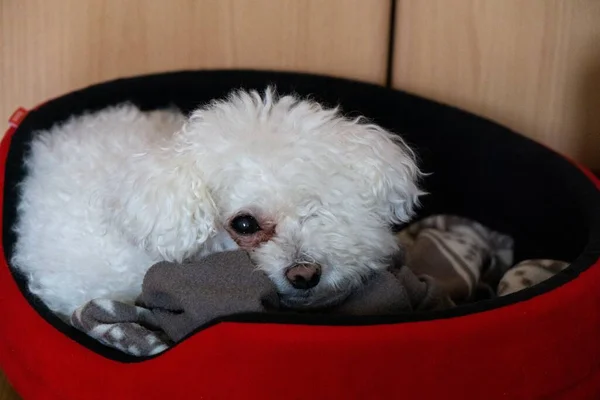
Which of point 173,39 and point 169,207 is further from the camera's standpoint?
point 173,39

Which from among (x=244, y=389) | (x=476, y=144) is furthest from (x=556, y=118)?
(x=244, y=389)

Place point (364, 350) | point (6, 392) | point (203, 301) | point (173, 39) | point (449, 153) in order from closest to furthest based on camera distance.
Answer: point (364, 350) → point (203, 301) → point (6, 392) → point (449, 153) → point (173, 39)

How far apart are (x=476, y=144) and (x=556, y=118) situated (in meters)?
0.25

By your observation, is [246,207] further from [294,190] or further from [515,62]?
[515,62]

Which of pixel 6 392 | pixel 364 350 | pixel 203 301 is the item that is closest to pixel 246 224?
pixel 203 301

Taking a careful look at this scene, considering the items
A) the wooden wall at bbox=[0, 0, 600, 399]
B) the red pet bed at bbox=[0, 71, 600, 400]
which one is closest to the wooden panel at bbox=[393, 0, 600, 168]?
the wooden wall at bbox=[0, 0, 600, 399]

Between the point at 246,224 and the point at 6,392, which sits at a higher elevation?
the point at 246,224

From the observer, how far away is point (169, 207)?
3.34ft

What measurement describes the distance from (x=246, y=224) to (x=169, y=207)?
0.11 m

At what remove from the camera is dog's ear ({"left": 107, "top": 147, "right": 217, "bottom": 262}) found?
102cm

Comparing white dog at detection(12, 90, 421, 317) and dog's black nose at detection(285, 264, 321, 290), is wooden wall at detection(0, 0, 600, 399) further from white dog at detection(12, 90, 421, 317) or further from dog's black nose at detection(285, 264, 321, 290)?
dog's black nose at detection(285, 264, 321, 290)

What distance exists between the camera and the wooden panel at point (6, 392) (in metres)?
1.29

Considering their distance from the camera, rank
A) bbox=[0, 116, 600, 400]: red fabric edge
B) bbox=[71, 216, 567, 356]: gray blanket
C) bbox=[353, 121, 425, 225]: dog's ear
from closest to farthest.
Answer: bbox=[0, 116, 600, 400]: red fabric edge, bbox=[71, 216, 567, 356]: gray blanket, bbox=[353, 121, 425, 225]: dog's ear

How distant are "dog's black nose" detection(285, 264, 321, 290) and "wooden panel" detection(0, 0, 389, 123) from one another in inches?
31.9
